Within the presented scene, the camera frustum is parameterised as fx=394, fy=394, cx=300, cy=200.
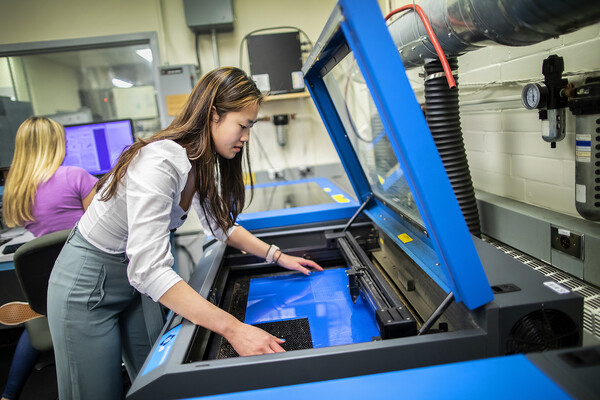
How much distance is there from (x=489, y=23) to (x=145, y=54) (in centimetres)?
321

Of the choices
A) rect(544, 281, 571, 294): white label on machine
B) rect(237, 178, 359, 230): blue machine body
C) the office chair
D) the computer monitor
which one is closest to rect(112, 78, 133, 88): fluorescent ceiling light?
the computer monitor

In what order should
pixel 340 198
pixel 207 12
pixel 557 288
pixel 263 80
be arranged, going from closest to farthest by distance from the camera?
1. pixel 557 288
2. pixel 340 198
3. pixel 207 12
4. pixel 263 80

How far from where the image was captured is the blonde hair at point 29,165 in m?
1.97

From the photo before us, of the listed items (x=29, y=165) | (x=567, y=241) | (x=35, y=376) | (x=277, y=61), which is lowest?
(x=35, y=376)

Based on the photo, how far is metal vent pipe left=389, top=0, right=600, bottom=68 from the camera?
0.67m

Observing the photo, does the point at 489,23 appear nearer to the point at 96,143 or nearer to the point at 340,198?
the point at 340,198

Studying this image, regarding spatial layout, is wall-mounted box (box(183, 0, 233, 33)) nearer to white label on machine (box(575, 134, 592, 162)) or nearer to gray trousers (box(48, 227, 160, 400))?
gray trousers (box(48, 227, 160, 400))

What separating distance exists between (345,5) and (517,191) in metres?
1.14

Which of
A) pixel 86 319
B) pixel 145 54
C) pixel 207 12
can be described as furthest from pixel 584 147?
pixel 145 54

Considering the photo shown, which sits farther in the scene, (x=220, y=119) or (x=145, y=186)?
(x=220, y=119)

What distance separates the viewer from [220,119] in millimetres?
1049

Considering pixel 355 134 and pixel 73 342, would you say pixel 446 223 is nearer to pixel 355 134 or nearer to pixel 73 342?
pixel 355 134

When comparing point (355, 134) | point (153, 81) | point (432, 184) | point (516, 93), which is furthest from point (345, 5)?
point (153, 81)

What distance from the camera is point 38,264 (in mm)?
1560
